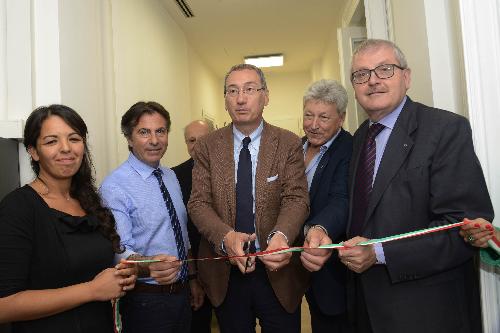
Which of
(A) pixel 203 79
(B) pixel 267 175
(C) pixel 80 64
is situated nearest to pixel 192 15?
(A) pixel 203 79

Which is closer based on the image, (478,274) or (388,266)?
(388,266)

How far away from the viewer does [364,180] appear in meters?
1.79

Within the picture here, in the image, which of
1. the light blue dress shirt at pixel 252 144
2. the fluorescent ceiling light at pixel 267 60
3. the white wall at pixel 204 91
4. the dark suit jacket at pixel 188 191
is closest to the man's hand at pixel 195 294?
the dark suit jacket at pixel 188 191

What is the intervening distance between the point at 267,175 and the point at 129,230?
740 mm

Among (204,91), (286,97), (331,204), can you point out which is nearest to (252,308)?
(331,204)

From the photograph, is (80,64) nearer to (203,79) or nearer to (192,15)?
(192,15)

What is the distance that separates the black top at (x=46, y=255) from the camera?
1.39 m

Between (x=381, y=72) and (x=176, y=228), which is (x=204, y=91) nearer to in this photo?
(x=176, y=228)

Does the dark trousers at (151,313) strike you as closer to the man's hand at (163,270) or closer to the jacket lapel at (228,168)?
the man's hand at (163,270)

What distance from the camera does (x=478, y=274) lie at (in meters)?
1.73

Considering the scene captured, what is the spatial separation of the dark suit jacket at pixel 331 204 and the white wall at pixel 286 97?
26.0 ft

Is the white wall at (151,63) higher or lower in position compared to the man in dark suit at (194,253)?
higher

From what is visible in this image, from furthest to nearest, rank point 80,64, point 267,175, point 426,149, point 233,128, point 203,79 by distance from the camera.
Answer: point 203,79, point 80,64, point 233,128, point 267,175, point 426,149

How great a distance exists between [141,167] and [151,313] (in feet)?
2.49
